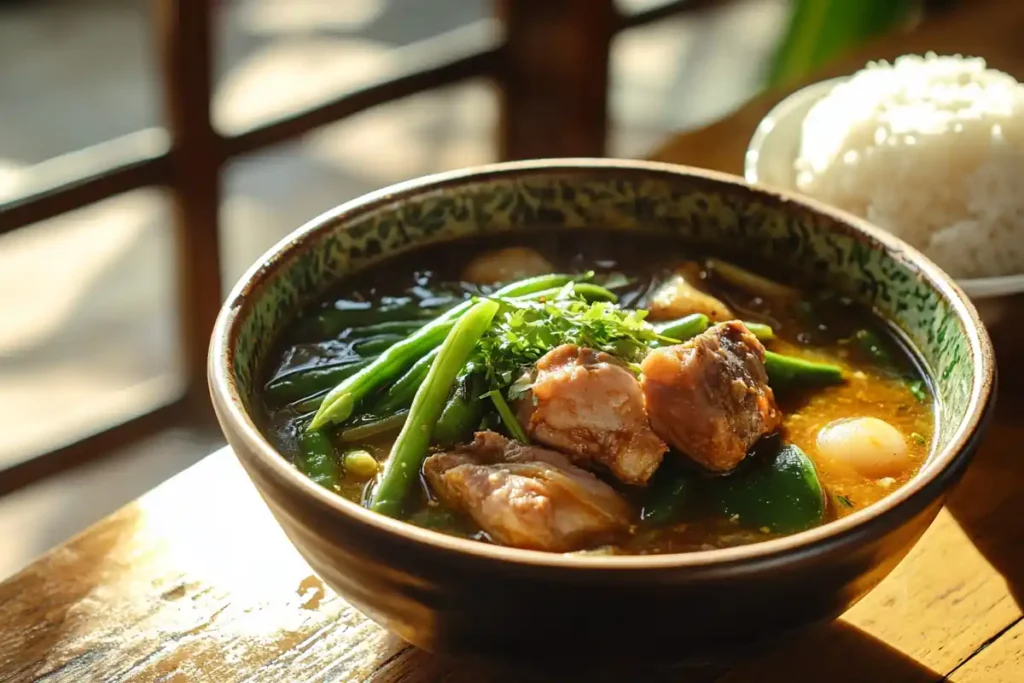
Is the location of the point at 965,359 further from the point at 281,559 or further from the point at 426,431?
the point at 281,559

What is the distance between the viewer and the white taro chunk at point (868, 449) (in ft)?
3.92

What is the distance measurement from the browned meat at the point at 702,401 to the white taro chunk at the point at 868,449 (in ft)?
0.40

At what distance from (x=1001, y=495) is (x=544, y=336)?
60 cm

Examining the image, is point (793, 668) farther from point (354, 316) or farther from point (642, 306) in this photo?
point (354, 316)

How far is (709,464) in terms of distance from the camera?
3.67 ft

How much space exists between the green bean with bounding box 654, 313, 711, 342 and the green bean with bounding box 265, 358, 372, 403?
0.37 metres

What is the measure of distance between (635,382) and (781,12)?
16.2 feet

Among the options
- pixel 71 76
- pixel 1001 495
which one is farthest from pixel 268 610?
pixel 71 76

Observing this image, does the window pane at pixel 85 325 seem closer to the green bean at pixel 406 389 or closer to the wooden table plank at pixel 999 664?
the green bean at pixel 406 389

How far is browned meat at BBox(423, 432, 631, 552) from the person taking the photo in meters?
1.01

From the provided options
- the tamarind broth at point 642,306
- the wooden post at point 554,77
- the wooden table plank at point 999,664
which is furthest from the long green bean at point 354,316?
the wooden post at point 554,77

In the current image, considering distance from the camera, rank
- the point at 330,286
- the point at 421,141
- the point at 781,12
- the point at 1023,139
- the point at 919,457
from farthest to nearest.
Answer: the point at 781,12
the point at 421,141
the point at 1023,139
the point at 330,286
the point at 919,457

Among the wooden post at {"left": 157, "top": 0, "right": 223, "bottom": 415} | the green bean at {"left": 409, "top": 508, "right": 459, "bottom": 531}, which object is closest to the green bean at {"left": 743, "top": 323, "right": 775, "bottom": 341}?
the green bean at {"left": 409, "top": 508, "right": 459, "bottom": 531}

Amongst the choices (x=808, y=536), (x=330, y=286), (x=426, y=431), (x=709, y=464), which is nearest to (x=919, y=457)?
(x=709, y=464)
